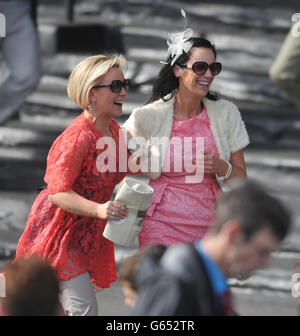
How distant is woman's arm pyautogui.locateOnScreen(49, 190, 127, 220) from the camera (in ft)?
12.6

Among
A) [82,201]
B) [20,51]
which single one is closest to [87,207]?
[82,201]

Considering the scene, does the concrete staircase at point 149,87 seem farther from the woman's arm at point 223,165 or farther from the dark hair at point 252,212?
the dark hair at point 252,212

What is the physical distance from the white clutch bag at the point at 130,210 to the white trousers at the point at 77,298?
0.25 m

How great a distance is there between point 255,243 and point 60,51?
20.4ft

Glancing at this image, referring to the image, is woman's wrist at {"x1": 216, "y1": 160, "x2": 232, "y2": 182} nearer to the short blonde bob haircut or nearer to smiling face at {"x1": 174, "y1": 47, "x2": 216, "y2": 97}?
smiling face at {"x1": 174, "y1": 47, "x2": 216, "y2": 97}

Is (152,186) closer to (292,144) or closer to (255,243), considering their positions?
(255,243)

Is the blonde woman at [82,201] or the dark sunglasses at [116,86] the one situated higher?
the dark sunglasses at [116,86]

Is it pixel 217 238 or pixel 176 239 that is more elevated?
pixel 217 238

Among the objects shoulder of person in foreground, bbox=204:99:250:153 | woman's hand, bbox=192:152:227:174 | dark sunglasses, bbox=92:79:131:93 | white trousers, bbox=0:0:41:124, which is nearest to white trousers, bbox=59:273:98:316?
woman's hand, bbox=192:152:227:174

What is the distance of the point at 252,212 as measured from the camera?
93.0 inches

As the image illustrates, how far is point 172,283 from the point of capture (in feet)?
7.45

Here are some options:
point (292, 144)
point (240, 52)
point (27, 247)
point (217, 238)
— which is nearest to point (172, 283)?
point (217, 238)

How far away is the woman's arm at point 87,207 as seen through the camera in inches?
151

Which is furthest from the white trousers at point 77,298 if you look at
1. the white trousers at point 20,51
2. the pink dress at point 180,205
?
Result: the white trousers at point 20,51
